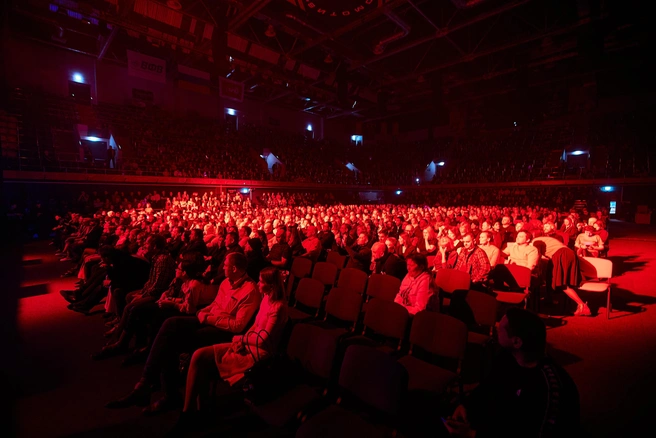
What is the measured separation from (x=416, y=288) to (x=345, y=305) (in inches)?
33.3

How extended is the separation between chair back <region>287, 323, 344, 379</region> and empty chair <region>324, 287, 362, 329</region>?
92 cm

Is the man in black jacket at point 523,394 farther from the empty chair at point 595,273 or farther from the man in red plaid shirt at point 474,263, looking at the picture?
the empty chair at point 595,273

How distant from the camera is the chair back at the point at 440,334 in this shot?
254 cm

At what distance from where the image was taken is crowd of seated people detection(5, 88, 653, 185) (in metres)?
19.9

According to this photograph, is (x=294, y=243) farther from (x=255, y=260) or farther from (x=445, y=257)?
(x=445, y=257)

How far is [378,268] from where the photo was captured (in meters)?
5.50

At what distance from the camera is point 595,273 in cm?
519

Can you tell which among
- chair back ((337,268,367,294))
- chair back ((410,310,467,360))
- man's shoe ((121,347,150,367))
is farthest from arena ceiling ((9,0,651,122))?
man's shoe ((121,347,150,367))

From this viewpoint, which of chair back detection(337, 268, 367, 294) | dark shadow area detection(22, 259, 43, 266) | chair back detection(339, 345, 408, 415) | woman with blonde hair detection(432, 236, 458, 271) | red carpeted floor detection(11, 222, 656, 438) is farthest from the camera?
dark shadow area detection(22, 259, 43, 266)

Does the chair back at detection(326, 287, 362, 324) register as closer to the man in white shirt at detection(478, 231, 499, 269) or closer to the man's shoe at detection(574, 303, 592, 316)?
the man in white shirt at detection(478, 231, 499, 269)

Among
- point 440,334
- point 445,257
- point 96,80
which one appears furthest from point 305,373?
point 96,80

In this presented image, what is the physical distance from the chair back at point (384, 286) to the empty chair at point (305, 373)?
1.55 meters

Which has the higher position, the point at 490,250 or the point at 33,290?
the point at 490,250

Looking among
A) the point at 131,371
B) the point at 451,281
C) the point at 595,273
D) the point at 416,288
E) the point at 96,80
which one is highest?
the point at 96,80
